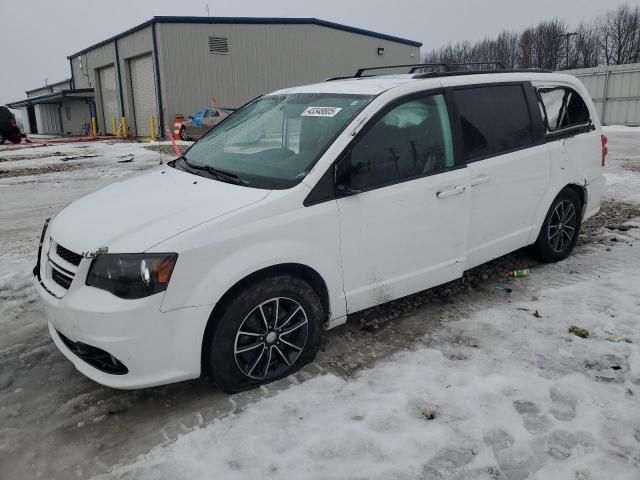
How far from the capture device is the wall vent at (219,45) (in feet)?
90.1

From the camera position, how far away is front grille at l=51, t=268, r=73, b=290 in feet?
9.75

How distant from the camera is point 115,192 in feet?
12.1

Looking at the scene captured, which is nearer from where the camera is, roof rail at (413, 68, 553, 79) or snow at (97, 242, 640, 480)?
snow at (97, 242, 640, 480)

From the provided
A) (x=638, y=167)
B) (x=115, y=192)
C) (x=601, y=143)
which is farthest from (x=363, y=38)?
(x=115, y=192)

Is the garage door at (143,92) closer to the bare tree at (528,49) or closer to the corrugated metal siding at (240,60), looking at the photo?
the corrugated metal siding at (240,60)

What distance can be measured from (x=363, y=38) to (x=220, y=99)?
10.3 meters

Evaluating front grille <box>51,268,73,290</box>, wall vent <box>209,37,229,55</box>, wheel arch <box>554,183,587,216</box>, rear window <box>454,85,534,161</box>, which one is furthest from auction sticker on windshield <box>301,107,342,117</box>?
wall vent <box>209,37,229,55</box>

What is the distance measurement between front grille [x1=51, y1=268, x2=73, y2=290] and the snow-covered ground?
2.32 feet

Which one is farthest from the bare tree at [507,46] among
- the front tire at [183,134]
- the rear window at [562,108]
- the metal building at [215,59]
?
the rear window at [562,108]

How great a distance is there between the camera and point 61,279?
3047 millimetres

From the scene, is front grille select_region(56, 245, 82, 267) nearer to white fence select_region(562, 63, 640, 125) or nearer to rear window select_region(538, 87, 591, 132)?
rear window select_region(538, 87, 591, 132)

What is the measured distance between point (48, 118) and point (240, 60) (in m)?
27.9

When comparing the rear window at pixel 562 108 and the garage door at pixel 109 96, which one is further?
the garage door at pixel 109 96

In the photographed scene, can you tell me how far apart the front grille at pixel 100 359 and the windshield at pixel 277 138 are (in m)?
1.27
